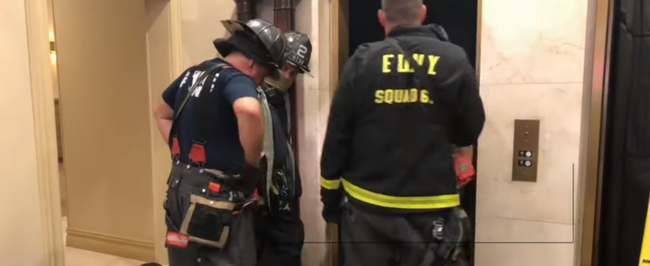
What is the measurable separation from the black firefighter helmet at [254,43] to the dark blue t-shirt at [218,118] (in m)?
0.08

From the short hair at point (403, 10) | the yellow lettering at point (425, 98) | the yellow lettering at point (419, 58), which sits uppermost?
the short hair at point (403, 10)

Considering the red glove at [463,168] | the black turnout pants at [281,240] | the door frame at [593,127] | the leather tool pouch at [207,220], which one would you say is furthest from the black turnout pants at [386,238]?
the door frame at [593,127]

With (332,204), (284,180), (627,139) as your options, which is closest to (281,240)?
(284,180)

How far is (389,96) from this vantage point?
6.13ft

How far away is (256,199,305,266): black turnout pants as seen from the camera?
2.53 metres

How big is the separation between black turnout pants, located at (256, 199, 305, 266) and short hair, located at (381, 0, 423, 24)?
109cm

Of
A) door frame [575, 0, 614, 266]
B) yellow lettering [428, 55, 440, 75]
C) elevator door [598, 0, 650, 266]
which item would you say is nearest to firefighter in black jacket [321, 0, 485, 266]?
yellow lettering [428, 55, 440, 75]

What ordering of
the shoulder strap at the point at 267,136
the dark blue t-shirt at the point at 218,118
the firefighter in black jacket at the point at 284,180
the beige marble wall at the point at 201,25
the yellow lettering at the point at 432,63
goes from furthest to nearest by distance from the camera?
the beige marble wall at the point at 201,25 < the firefighter in black jacket at the point at 284,180 < the shoulder strap at the point at 267,136 < the dark blue t-shirt at the point at 218,118 < the yellow lettering at the point at 432,63

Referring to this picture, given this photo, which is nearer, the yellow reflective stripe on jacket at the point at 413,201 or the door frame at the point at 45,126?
the yellow reflective stripe on jacket at the point at 413,201

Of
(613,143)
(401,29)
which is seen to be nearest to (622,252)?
(613,143)

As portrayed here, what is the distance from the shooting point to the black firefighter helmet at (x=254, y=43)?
206 centimetres

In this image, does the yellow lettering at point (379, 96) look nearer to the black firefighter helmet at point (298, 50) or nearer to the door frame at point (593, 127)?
the black firefighter helmet at point (298, 50)

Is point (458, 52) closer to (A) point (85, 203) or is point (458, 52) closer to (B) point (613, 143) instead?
(B) point (613, 143)

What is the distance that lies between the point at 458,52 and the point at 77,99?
109 inches
